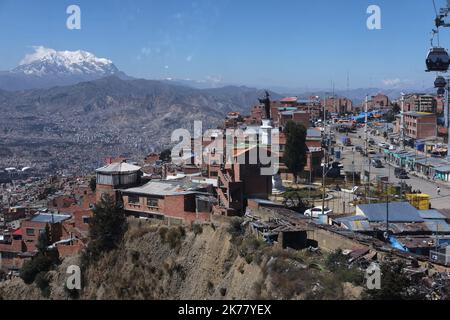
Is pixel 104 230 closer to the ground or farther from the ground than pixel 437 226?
closer to the ground

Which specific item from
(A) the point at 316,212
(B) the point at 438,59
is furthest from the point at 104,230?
(B) the point at 438,59

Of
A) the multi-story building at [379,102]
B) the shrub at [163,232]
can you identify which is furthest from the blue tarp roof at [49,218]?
the multi-story building at [379,102]

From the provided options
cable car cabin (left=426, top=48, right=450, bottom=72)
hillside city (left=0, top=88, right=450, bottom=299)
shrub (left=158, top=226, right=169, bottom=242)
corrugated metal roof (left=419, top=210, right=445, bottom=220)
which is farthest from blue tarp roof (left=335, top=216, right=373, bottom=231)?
cable car cabin (left=426, top=48, right=450, bottom=72)

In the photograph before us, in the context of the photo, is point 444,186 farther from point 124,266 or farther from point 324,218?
point 124,266

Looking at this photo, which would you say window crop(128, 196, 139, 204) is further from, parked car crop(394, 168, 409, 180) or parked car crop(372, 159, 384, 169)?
parked car crop(372, 159, 384, 169)

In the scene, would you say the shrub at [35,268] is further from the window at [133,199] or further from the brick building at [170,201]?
the window at [133,199]

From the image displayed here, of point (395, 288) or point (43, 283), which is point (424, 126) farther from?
point (395, 288)
